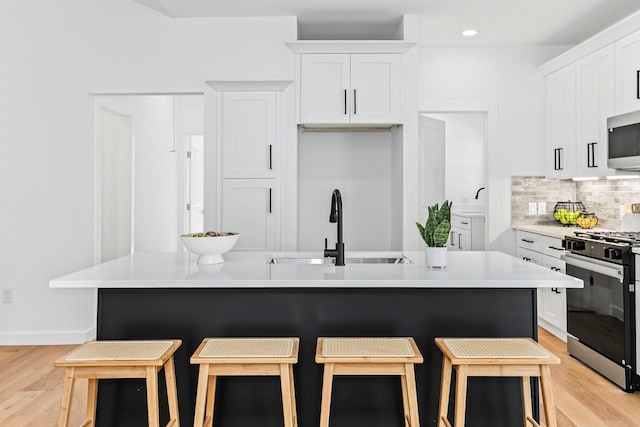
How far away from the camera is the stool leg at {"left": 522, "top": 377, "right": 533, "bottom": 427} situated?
203 cm

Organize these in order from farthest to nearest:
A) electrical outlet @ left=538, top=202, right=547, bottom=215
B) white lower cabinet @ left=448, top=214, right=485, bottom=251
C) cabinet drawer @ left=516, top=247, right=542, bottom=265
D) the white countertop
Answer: white lower cabinet @ left=448, top=214, right=485, bottom=251 < electrical outlet @ left=538, top=202, right=547, bottom=215 < cabinet drawer @ left=516, top=247, right=542, bottom=265 < the white countertop

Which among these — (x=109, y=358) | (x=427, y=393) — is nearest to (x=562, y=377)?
(x=427, y=393)

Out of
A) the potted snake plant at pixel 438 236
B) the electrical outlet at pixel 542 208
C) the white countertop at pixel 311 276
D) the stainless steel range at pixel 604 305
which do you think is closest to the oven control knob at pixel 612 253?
the stainless steel range at pixel 604 305

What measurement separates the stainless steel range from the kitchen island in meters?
1.17

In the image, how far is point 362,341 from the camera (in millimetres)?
1978

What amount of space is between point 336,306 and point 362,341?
266 mm

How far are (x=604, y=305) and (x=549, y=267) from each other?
766 mm

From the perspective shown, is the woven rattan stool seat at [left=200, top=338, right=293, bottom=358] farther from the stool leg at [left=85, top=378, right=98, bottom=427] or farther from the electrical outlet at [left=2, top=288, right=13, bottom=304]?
the electrical outlet at [left=2, top=288, right=13, bottom=304]

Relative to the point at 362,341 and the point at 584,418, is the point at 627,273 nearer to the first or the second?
the point at 584,418

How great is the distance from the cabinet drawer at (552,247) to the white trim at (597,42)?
1.52 meters

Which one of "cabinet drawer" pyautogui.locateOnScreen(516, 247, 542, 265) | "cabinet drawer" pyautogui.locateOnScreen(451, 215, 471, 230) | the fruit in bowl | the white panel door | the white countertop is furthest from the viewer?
"cabinet drawer" pyautogui.locateOnScreen(451, 215, 471, 230)

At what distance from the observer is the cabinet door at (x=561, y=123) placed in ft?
13.8

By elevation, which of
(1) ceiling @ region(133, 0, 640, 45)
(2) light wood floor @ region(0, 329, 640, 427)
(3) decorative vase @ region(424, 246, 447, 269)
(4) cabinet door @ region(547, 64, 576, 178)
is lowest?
(2) light wood floor @ region(0, 329, 640, 427)

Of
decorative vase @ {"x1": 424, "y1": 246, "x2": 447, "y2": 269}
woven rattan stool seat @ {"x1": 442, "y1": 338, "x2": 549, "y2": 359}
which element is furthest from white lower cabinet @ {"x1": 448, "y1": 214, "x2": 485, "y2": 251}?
woven rattan stool seat @ {"x1": 442, "y1": 338, "x2": 549, "y2": 359}
